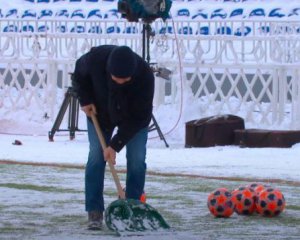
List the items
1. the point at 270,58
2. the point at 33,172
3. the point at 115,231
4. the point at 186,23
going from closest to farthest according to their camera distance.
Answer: the point at 115,231 < the point at 33,172 < the point at 270,58 < the point at 186,23

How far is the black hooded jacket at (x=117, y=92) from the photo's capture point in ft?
32.7

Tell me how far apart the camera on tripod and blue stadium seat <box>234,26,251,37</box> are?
2.38 m

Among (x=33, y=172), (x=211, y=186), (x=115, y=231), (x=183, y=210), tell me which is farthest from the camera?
(x=33, y=172)

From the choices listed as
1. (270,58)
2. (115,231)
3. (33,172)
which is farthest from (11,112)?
(115,231)

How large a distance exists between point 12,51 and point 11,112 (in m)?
1.08

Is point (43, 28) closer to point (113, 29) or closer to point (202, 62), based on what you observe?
point (113, 29)

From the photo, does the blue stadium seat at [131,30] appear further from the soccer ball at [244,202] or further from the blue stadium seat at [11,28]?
the soccer ball at [244,202]

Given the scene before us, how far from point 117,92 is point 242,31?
11288 millimetres

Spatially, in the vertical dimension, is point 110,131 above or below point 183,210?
above

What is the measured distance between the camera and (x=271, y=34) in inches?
819

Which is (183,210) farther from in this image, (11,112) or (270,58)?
(11,112)

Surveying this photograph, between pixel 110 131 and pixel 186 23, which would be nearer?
pixel 110 131

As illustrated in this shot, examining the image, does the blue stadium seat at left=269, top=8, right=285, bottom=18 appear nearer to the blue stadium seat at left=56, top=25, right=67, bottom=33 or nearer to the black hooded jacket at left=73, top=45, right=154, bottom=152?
the blue stadium seat at left=56, top=25, right=67, bottom=33

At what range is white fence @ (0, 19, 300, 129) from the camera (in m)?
20.6
